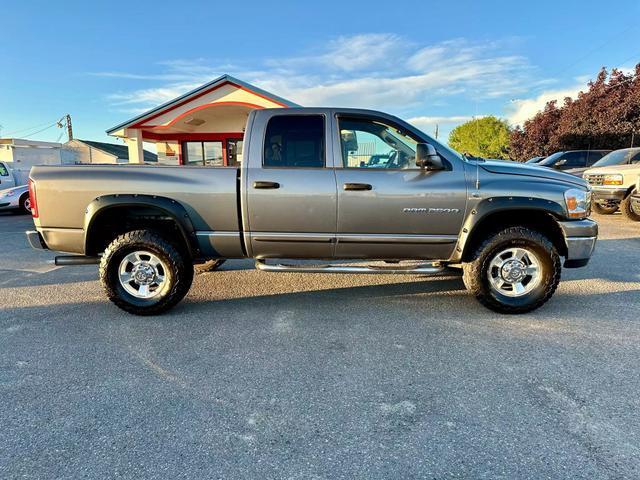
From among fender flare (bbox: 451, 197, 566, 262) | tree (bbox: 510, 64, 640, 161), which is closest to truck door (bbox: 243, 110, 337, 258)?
fender flare (bbox: 451, 197, 566, 262)

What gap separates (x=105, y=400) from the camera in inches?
107

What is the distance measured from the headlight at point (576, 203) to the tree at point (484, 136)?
56209mm

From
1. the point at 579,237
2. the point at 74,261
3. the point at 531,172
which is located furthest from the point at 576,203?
the point at 74,261

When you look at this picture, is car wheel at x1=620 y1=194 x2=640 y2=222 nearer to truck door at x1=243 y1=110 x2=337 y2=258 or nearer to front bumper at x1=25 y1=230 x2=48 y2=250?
truck door at x1=243 y1=110 x2=337 y2=258

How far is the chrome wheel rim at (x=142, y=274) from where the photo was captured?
4203 mm

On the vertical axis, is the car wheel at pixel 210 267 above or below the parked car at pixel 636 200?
below

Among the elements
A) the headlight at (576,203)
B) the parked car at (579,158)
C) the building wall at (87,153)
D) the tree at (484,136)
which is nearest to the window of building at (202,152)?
the parked car at (579,158)

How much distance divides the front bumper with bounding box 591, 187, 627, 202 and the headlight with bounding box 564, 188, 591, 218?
25.5 ft

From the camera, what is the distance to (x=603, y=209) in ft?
38.3

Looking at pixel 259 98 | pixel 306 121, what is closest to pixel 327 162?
pixel 306 121

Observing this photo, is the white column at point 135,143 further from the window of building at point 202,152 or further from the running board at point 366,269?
the running board at point 366,269

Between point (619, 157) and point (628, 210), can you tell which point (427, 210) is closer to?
point (628, 210)

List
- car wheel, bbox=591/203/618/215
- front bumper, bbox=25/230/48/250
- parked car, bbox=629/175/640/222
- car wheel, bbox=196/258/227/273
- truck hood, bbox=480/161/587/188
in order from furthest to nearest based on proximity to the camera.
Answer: car wheel, bbox=591/203/618/215 < parked car, bbox=629/175/640/222 < car wheel, bbox=196/258/227/273 < front bumper, bbox=25/230/48/250 < truck hood, bbox=480/161/587/188

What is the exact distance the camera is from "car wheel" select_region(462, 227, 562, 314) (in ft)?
13.3
